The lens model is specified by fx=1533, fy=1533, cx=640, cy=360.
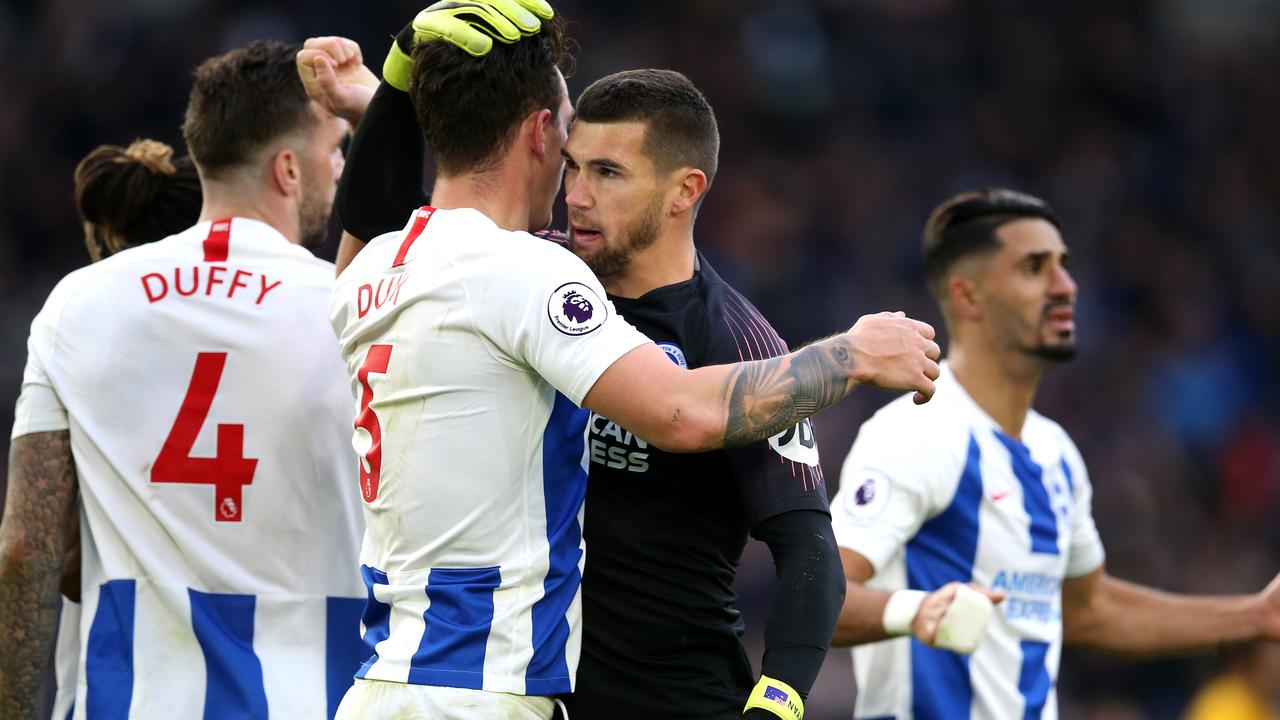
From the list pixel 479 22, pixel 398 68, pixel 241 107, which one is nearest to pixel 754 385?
pixel 479 22

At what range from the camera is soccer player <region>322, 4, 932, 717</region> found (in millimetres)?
3150

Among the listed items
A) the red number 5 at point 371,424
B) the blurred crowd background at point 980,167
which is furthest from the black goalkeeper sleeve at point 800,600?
the blurred crowd background at point 980,167

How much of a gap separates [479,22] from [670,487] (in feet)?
3.72

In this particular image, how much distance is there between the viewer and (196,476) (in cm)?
409

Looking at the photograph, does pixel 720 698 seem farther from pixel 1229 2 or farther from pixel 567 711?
pixel 1229 2

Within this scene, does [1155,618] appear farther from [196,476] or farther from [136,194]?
[136,194]

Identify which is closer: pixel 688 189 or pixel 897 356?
pixel 897 356

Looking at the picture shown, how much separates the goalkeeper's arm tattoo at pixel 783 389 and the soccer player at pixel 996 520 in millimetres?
1667

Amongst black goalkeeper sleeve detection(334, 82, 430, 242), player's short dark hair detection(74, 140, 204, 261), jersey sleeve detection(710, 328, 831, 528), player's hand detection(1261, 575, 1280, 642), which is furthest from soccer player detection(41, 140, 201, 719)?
player's hand detection(1261, 575, 1280, 642)

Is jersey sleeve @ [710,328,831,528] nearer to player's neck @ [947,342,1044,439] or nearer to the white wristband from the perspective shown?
the white wristband

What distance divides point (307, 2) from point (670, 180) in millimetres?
10862

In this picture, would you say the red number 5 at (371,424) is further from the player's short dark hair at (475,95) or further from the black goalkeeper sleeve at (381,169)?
the black goalkeeper sleeve at (381,169)

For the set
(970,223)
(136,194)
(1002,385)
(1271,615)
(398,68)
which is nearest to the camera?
(398,68)

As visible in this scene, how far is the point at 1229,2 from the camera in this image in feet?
52.4
